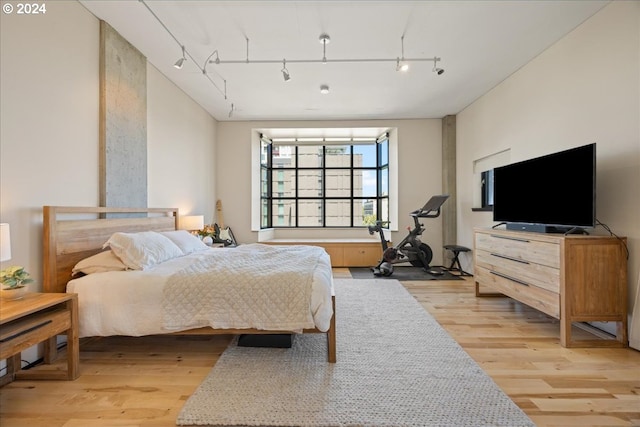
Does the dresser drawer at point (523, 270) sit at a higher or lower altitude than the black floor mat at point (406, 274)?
higher

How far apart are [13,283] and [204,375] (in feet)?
4.11

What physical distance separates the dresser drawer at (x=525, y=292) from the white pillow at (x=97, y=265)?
3.44m

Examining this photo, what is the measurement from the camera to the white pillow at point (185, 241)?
3180 millimetres

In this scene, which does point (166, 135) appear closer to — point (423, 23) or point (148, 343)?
point (148, 343)

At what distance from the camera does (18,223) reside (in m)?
1.99

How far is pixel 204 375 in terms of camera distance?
6.47ft

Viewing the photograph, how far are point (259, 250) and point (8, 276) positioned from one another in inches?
76.2

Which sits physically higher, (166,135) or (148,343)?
(166,135)

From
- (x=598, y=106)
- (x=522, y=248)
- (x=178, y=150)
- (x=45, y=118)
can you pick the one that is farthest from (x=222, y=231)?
(x=598, y=106)

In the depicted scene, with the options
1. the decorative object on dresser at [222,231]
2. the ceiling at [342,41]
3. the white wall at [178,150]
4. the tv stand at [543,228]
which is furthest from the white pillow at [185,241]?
the tv stand at [543,228]

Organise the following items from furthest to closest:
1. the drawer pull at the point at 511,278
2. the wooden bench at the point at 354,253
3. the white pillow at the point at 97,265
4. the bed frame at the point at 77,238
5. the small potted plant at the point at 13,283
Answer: the wooden bench at the point at 354,253 → the drawer pull at the point at 511,278 → the white pillow at the point at 97,265 → the bed frame at the point at 77,238 → the small potted plant at the point at 13,283

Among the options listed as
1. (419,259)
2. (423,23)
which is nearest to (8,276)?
(423,23)

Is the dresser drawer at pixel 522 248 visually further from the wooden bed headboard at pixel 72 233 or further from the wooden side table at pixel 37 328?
the wooden bed headboard at pixel 72 233

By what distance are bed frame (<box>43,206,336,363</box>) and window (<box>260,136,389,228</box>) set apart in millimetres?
3604
